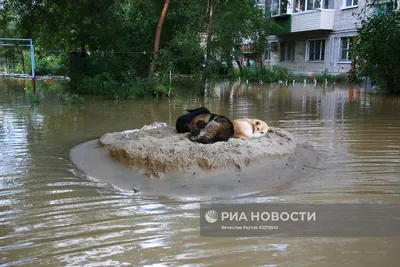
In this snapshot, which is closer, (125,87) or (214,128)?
(214,128)

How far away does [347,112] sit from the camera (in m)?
11.9

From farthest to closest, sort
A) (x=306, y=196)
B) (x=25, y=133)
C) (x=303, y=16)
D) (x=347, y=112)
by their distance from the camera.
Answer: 1. (x=303, y=16)
2. (x=347, y=112)
3. (x=25, y=133)
4. (x=306, y=196)

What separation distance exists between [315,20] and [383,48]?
9.67 meters

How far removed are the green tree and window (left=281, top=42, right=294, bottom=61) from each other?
12.4 metres

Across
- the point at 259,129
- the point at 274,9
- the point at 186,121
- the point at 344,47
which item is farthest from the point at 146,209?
the point at 274,9

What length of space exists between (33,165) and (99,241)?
297 centimetres

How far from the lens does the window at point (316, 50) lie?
27.5m

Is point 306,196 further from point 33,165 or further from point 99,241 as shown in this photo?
point 33,165

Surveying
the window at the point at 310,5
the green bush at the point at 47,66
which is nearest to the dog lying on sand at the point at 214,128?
the window at the point at 310,5

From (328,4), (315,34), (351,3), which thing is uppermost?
(328,4)

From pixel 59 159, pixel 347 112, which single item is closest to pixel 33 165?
pixel 59 159

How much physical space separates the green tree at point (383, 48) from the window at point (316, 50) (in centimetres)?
870

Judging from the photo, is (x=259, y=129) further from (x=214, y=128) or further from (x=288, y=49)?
(x=288, y=49)

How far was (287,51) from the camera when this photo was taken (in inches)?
1249
